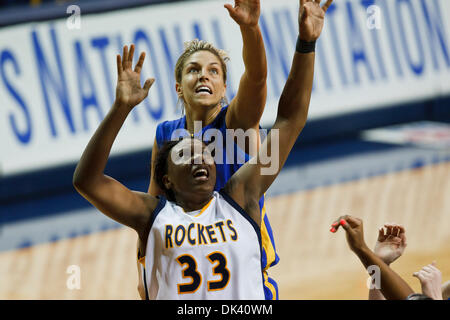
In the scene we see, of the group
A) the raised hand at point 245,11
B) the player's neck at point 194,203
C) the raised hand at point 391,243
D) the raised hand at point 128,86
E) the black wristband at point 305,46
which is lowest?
the raised hand at point 391,243

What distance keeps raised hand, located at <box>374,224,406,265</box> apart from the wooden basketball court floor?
1838 mm

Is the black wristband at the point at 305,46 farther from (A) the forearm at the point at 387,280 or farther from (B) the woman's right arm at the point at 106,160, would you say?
(A) the forearm at the point at 387,280

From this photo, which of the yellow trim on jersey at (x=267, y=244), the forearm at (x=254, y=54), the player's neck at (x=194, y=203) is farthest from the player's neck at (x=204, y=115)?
the player's neck at (x=194, y=203)

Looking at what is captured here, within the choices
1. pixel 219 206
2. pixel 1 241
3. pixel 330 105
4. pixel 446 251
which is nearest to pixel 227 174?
pixel 219 206

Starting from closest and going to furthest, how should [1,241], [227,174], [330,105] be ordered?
[227,174] → [1,241] → [330,105]

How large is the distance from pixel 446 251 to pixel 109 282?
249cm

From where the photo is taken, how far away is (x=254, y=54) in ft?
10.1

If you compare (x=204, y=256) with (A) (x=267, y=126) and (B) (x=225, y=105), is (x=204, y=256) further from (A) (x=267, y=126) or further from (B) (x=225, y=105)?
(A) (x=267, y=126)

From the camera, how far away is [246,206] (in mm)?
2799

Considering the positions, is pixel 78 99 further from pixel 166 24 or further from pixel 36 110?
pixel 166 24

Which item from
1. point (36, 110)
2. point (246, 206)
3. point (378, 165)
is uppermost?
point (36, 110)

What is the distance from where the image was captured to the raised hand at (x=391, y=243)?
300cm

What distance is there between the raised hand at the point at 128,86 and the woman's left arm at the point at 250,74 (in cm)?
48

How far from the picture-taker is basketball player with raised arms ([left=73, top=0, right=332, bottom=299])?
2582mm
